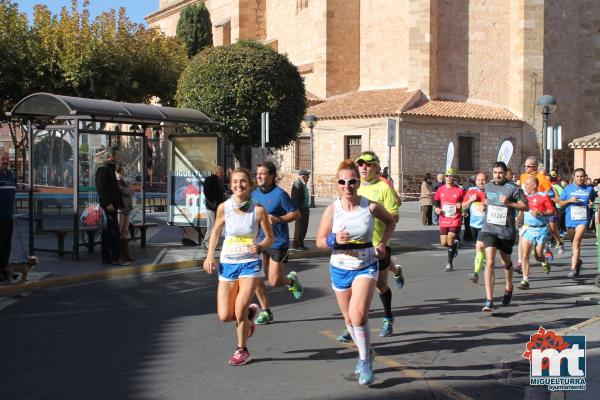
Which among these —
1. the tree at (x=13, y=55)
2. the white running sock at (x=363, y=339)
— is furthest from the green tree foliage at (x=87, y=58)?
the white running sock at (x=363, y=339)

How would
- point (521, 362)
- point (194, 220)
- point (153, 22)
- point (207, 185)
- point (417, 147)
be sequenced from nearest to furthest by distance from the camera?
1. point (521, 362)
2. point (207, 185)
3. point (194, 220)
4. point (417, 147)
5. point (153, 22)

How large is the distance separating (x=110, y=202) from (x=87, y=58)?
60.3 feet

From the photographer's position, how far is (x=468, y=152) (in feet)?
115

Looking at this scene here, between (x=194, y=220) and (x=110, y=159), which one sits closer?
(x=110, y=159)

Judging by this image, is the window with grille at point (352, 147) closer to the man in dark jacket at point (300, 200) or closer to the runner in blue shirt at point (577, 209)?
the man in dark jacket at point (300, 200)

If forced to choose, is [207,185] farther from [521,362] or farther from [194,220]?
[521,362]

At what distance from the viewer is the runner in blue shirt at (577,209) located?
11555mm

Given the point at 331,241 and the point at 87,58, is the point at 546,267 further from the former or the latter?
the point at 87,58

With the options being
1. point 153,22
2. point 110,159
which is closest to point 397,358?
point 110,159

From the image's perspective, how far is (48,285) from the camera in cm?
1066

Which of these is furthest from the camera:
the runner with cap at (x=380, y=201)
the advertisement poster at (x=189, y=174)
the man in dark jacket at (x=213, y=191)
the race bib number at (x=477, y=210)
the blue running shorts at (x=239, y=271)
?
the advertisement poster at (x=189, y=174)

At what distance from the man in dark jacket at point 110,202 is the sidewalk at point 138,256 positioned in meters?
0.27

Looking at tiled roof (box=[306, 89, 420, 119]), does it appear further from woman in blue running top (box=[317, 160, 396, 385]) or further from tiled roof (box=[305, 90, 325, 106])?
woman in blue running top (box=[317, 160, 396, 385])

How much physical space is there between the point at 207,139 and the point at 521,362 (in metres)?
10.1
